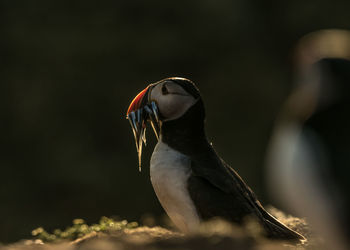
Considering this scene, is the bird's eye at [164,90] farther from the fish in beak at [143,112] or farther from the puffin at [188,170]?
the fish in beak at [143,112]

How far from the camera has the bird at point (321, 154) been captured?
4203mm

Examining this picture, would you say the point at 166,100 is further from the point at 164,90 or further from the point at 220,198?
the point at 220,198

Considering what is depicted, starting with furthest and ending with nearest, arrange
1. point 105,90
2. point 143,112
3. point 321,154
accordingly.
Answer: point 105,90
point 143,112
point 321,154

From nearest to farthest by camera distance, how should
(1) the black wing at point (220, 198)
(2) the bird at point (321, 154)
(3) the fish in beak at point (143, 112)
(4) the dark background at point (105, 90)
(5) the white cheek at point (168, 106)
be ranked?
(2) the bird at point (321, 154) < (1) the black wing at point (220, 198) < (5) the white cheek at point (168, 106) < (3) the fish in beak at point (143, 112) < (4) the dark background at point (105, 90)

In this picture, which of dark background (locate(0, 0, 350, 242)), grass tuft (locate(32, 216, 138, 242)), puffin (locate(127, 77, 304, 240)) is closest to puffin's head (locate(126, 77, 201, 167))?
puffin (locate(127, 77, 304, 240))

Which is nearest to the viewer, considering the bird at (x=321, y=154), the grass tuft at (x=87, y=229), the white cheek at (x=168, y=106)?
the bird at (x=321, y=154)

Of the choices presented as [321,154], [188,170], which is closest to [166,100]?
[188,170]

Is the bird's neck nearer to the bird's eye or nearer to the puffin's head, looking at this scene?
the puffin's head

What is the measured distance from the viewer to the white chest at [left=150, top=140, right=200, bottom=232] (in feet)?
16.7

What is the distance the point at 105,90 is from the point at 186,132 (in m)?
15.3

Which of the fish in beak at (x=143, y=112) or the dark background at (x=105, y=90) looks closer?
the fish in beak at (x=143, y=112)

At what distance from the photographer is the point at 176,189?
508 centimetres

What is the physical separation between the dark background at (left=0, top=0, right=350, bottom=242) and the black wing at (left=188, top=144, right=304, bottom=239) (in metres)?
13.3

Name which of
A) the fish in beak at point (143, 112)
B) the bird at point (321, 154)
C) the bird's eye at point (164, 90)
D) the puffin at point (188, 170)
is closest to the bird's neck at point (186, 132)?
the puffin at point (188, 170)
